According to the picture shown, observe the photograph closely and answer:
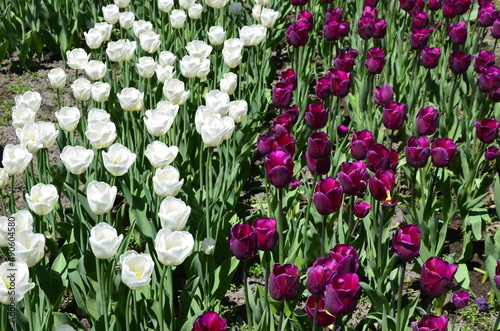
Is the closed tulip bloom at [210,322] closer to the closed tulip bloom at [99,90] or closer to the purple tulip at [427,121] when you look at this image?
the purple tulip at [427,121]

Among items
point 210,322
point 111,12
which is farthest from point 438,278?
point 111,12

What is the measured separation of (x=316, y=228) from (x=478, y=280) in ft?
2.81

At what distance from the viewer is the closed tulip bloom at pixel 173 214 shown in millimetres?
2195

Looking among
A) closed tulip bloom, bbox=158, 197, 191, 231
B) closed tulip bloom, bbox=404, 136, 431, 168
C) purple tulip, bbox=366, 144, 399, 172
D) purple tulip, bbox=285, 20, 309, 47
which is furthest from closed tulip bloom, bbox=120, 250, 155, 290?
purple tulip, bbox=285, 20, 309, 47

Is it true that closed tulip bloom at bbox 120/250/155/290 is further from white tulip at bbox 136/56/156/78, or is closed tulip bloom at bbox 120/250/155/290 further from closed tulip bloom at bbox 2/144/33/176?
white tulip at bbox 136/56/156/78

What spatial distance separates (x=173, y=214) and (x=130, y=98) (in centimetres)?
105

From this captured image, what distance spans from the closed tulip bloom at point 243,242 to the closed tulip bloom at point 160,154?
0.61 metres

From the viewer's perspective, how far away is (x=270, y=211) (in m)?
3.08

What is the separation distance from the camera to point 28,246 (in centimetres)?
207

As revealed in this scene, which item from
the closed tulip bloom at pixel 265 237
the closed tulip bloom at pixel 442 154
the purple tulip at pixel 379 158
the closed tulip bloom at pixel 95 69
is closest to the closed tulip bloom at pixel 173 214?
the closed tulip bloom at pixel 265 237

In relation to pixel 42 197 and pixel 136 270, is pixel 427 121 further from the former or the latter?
pixel 42 197

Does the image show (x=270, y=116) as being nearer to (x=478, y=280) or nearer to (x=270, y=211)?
(x=270, y=211)

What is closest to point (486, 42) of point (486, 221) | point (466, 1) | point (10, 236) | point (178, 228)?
point (466, 1)

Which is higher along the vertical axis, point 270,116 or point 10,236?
point 10,236
